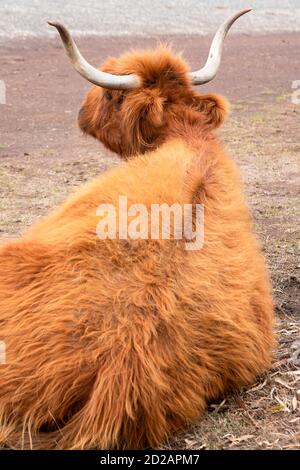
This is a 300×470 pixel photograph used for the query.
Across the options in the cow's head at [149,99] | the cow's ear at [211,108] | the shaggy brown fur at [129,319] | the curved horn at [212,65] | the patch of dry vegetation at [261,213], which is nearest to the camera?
the shaggy brown fur at [129,319]

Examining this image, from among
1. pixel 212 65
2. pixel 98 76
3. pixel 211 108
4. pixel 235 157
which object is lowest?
pixel 211 108

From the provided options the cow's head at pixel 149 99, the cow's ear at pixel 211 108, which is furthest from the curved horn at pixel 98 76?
the cow's ear at pixel 211 108

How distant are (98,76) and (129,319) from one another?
1935mm

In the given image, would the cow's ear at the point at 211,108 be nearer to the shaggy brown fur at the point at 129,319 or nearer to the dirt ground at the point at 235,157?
the shaggy brown fur at the point at 129,319

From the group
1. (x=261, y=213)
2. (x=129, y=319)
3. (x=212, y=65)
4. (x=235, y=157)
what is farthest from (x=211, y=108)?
(x=235, y=157)

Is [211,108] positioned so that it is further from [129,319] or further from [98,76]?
[129,319]

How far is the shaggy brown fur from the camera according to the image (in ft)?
11.4

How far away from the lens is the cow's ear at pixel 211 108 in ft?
16.9

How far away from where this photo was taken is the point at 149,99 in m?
5.03

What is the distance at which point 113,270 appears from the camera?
12.3 ft

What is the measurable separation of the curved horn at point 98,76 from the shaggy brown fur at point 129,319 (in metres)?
0.71

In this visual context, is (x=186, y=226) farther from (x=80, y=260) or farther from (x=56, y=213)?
(x=56, y=213)

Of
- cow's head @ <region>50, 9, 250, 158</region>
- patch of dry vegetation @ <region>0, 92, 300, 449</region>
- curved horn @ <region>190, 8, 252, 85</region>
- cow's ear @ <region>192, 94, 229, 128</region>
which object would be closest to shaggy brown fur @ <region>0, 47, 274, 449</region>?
patch of dry vegetation @ <region>0, 92, 300, 449</region>
